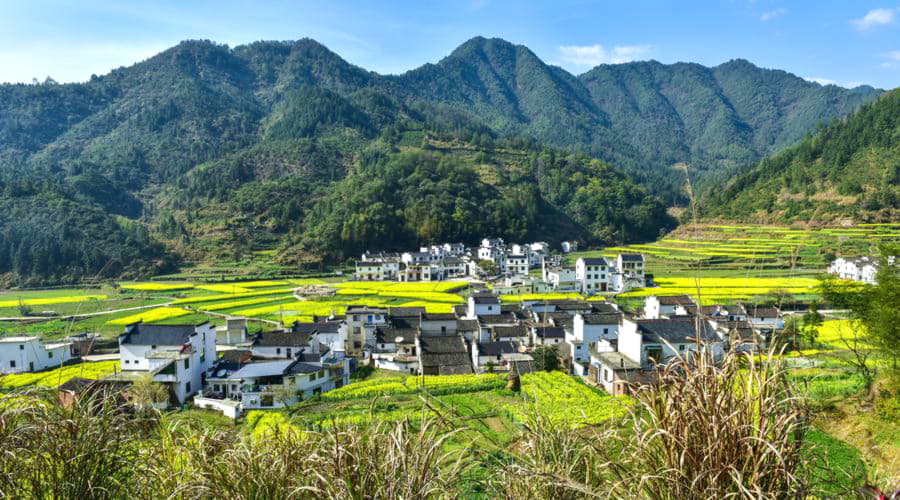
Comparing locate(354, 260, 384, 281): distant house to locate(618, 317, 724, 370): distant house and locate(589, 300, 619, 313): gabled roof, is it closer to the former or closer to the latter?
locate(589, 300, 619, 313): gabled roof

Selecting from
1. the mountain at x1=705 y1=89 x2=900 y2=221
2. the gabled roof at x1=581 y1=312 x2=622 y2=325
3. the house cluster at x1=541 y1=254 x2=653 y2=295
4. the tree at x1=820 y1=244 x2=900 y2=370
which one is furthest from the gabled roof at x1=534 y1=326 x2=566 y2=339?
the mountain at x1=705 y1=89 x2=900 y2=221

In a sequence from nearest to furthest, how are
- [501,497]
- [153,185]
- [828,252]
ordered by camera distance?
[501,497]
[828,252]
[153,185]

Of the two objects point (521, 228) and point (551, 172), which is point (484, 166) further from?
point (521, 228)

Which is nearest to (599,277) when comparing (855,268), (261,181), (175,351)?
(855,268)

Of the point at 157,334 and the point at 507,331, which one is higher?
the point at 157,334

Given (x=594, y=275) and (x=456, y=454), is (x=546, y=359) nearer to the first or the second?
(x=456, y=454)

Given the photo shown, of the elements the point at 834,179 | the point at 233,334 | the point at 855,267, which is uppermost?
the point at 834,179

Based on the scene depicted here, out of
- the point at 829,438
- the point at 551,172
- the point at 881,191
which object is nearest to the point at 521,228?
the point at 551,172
